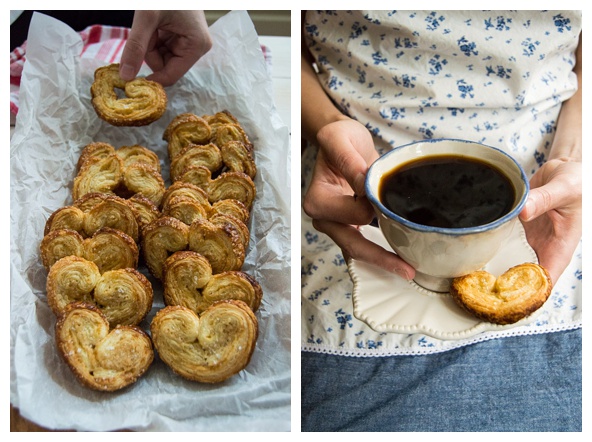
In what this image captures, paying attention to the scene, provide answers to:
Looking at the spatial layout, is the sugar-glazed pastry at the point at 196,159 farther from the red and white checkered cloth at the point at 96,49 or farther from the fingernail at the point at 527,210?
the fingernail at the point at 527,210

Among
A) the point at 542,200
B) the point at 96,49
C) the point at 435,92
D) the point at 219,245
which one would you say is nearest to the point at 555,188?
the point at 542,200

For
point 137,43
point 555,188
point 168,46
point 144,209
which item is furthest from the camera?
point 168,46

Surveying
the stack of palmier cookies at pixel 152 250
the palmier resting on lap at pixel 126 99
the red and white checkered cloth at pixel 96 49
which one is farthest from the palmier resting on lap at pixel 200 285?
the red and white checkered cloth at pixel 96 49

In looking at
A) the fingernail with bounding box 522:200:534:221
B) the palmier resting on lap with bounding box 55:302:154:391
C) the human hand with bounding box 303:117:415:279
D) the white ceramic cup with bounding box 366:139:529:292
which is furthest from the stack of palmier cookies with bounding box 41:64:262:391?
the fingernail with bounding box 522:200:534:221

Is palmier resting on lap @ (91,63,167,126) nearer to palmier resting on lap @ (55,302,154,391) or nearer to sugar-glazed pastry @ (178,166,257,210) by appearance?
sugar-glazed pastry @ (178,166,257,210)

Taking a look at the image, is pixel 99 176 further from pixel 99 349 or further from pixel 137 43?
pixel 99 349
